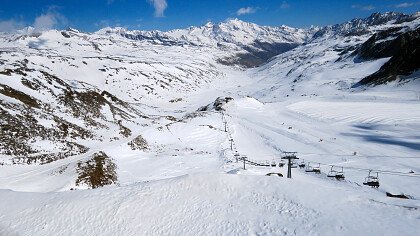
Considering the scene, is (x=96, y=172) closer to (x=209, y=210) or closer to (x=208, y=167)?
(x=208, y=167)

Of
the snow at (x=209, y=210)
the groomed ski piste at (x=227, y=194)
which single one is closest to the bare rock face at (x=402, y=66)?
the groomed ski piste at (x=227, y=194)

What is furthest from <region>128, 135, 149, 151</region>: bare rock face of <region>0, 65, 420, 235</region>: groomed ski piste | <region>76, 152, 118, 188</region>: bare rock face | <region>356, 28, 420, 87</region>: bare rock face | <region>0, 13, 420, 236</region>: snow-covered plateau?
<region>356, 28, 420, 87</region>: bare rock face

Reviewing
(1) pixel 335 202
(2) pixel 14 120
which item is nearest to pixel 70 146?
(2) pixel 14 120

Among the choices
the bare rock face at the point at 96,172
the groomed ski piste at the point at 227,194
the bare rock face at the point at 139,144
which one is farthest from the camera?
the bare rock face at the point at 139,144

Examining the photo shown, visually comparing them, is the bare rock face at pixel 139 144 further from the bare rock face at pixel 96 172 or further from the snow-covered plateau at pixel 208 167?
the bare rock face at pixel 96 172

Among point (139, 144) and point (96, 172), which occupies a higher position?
point (139, 144)

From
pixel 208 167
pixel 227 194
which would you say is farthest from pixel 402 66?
pixel 227 194
